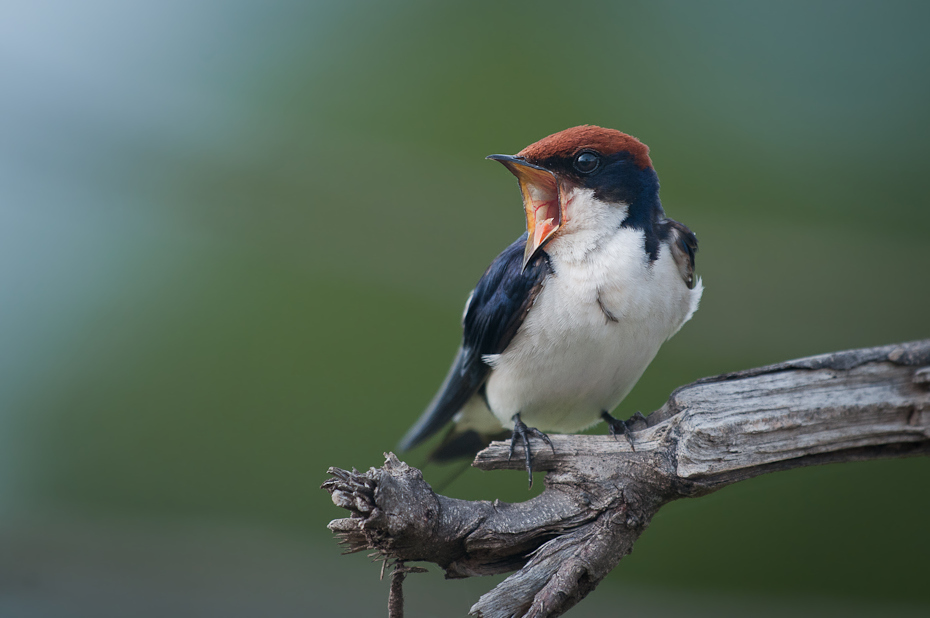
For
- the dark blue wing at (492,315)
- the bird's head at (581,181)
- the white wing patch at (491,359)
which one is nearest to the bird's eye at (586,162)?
the bird's head at (581,181)

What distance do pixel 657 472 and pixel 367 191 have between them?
1301 mm

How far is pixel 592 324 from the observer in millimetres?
970

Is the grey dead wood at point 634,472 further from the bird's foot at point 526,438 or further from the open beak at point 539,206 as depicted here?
the open beak at point 539,206

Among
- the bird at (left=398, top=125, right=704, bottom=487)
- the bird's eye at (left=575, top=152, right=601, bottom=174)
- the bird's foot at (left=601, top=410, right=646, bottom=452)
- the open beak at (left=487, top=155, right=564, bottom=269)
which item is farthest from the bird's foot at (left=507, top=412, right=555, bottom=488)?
the bird's eye at (left=575, top=152, right=601, bottom=174)

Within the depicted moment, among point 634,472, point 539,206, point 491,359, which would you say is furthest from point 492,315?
point 634,472

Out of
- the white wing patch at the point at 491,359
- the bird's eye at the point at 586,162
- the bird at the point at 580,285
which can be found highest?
the bird's eye at the point at 586,162

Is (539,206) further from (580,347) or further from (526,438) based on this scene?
(526,438)

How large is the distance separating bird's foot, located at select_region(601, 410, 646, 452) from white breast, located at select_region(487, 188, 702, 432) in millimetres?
45

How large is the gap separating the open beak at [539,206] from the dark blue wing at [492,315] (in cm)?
3

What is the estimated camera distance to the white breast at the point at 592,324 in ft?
3.16

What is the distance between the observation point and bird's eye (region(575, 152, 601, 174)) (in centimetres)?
93

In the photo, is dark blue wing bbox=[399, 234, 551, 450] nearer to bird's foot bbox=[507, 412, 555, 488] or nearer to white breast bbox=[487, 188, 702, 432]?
white breast bbox=[487, 188, 702, 432]

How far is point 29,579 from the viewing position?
1977 mm

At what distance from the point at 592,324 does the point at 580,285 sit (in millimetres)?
59
